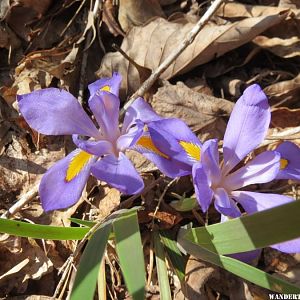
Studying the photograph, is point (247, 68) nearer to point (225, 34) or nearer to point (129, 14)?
point (225, 34)

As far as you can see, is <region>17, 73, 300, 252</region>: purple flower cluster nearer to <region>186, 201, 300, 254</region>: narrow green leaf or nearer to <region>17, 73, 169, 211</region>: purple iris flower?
<region>17, 73, 169, 211</region>: purple iris flower

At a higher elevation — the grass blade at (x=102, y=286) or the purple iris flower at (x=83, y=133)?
the purple iris flower at (x=83, y=133)

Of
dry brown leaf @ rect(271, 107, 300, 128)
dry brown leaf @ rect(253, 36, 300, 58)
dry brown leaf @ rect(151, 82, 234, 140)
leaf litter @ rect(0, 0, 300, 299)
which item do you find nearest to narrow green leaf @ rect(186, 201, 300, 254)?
leaf litter @ rect(0, 0, 300, 299)

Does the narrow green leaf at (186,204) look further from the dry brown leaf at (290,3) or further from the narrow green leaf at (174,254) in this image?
the dry brown leaf at (290,3)

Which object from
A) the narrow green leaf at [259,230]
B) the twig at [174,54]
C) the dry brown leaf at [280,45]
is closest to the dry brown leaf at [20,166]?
the twig at [174,54]

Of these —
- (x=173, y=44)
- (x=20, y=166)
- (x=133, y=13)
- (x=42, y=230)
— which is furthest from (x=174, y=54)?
(x=42, y=230)

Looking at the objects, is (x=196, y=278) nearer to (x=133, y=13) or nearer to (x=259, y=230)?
(x=259, y=230)

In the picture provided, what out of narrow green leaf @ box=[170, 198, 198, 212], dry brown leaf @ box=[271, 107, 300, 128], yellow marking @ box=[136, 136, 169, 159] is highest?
yellow marking @ box=[136, 136, 169, 159]
